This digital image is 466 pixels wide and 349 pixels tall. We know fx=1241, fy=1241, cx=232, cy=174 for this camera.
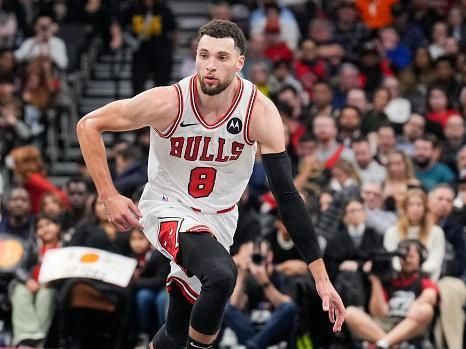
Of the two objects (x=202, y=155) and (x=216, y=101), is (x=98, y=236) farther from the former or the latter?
(x=216, y=101)

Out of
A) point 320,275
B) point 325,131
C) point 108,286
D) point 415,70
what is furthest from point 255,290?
point 415,70

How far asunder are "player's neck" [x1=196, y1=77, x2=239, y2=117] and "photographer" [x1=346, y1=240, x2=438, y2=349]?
3696 mm

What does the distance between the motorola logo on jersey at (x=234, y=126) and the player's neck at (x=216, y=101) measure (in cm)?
7

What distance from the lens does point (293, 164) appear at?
12680mm

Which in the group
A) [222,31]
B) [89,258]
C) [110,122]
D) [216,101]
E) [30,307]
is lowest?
[30,307]

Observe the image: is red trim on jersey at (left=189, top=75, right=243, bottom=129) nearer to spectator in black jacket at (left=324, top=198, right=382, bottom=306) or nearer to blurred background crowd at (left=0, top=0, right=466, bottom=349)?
blurred background crowd at (left=0, top=0, right=466, bottom=349)

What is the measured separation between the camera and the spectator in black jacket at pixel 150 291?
10547 mm

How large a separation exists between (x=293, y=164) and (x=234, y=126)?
232 inches

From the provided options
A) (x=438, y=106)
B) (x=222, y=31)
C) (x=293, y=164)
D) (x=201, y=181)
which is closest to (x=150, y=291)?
(x=293, y=164)

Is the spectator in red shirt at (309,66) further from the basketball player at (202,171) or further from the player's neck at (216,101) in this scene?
the player's neck at (216,101)

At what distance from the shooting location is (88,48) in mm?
15984

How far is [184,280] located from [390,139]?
19.5 feet

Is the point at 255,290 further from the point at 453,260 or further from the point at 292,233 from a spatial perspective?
the point at 292,233

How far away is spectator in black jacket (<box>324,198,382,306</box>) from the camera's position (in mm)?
10273
